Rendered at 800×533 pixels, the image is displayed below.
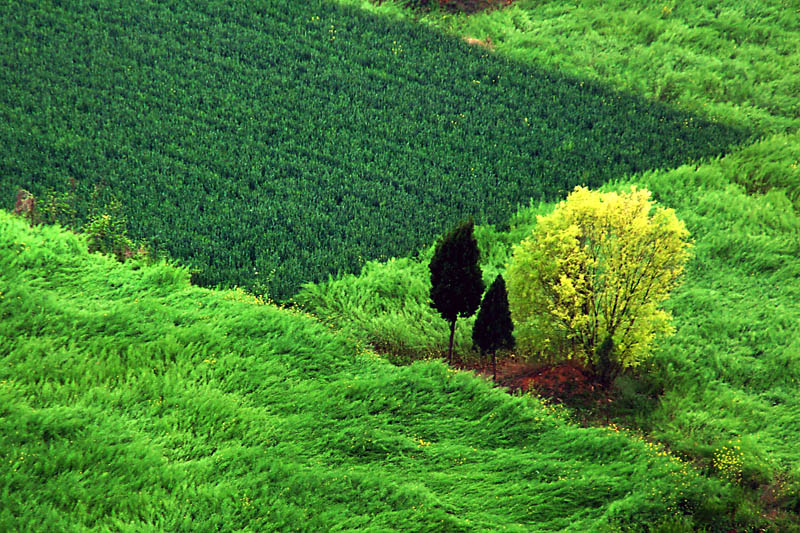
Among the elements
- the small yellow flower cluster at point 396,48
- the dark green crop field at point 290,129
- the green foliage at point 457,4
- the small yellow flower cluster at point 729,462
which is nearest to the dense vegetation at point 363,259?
the small yellow flower cluster at point 729,462

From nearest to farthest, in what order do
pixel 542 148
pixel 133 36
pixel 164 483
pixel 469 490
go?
pixel 164 483 → pixel 469 490 → pixel 542 148 → pixel 133 36

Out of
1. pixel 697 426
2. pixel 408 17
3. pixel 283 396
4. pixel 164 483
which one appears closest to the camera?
pixel 164 483

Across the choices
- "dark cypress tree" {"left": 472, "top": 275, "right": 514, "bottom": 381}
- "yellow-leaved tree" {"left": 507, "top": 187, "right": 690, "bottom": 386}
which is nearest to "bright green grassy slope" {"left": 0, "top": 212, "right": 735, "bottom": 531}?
"dark cypress tree" {"left": 472, "top": 275, "right": 514, "bottom": 381}

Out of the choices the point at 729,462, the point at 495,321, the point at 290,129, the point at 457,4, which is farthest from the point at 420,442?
the point at 457,4

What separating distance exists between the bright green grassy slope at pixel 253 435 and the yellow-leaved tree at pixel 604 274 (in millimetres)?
3330

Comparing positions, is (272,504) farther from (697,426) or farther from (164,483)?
(697,426)

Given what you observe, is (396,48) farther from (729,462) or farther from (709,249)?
(729,462)

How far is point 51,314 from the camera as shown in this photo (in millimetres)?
20109

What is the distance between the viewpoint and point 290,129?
3362cm

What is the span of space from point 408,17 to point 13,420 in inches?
1415

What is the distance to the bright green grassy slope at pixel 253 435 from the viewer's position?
50.3 ft

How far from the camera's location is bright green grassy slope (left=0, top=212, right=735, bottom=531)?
15.3 metres

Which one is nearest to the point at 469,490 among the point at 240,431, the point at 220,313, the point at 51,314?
the point at 240,431

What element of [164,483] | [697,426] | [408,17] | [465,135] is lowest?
[164,483]
